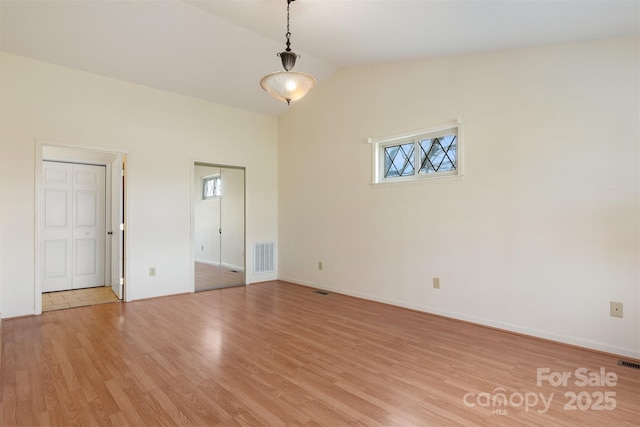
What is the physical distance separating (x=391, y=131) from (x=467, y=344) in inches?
108

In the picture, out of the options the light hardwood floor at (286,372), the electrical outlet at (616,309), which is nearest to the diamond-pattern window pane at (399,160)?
the light hardwood floor at (286,372)

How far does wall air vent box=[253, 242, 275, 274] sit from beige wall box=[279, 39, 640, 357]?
4.81ft

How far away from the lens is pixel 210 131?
543 centimetres

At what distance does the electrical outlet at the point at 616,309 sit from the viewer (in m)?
2.84

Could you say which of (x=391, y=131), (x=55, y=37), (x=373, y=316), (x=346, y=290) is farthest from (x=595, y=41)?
(x=55, y=37)

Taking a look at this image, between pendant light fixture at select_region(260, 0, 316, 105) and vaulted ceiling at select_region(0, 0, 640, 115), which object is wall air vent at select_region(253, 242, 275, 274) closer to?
vaulted ceiling at select_region(0, 0, 640, 115)

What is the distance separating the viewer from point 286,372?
2.52 metres

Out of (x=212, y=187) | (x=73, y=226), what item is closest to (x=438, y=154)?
(x=212, y=187)

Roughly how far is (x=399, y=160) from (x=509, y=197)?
152 centimetres

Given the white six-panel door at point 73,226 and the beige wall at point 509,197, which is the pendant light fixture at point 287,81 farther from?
the white six-panel door at point 73,226

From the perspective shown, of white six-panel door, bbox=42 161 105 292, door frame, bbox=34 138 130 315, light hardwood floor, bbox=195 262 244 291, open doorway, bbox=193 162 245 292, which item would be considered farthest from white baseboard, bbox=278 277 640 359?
white six-panel door, bbox=42 161 105 292

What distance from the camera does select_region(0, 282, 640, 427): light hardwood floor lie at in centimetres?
198

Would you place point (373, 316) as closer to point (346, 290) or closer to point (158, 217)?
point (346, 290)
